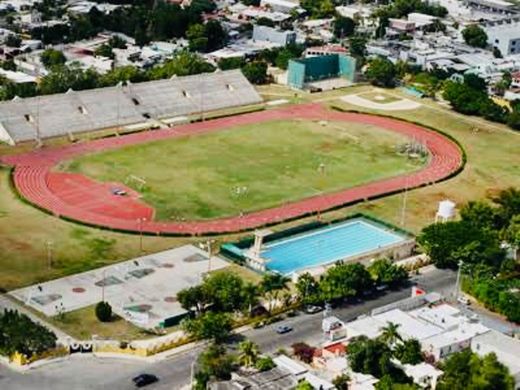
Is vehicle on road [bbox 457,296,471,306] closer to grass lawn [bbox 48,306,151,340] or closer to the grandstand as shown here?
grass lawn [bbox 48,306,151,340]

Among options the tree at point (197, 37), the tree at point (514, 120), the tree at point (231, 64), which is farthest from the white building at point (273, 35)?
the tree at point (514, 120)

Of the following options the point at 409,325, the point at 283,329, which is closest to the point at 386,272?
the point at 409,325

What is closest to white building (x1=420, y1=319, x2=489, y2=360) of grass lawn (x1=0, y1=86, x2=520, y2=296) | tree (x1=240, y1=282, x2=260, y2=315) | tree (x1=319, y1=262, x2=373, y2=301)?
tree (x1=319, y1=262, x2=373, y2=301)

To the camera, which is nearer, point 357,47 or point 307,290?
point 307,290

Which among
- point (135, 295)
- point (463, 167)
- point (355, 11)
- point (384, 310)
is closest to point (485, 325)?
point (384, 310)

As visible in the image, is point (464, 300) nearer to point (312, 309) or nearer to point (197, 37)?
point (312, 309)

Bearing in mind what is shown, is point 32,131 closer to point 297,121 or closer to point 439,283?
point 297,121
